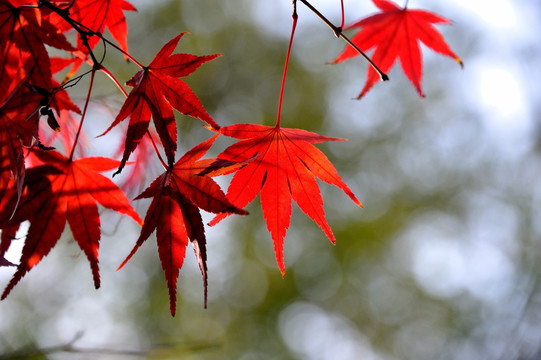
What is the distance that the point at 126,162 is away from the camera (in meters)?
0.58

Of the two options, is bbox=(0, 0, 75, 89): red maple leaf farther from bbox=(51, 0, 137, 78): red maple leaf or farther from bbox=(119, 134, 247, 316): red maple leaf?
bbox=(119, 134, 247, 316): red maple leaf

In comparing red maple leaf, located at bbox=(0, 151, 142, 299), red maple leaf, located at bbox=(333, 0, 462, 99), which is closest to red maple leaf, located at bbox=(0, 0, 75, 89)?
red maple leaf, located at bbox=(0, 151, 142, 299)

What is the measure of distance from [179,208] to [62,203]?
0.17 m

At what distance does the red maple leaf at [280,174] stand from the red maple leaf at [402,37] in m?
0.34

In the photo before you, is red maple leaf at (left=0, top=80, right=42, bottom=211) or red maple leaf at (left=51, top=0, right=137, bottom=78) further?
red maple leaf at (left=51, top=0, right=137, bottom=78)

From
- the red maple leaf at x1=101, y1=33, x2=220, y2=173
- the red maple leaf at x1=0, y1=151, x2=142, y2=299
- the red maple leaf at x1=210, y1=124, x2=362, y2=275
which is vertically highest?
the red maple leaf at x1=101, y1=33, x2=220, y2=173

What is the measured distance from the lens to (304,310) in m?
4.94

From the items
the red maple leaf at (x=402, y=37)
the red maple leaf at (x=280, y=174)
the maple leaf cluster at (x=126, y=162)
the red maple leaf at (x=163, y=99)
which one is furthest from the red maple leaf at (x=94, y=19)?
the red maple leaf at (x=402, y=37)

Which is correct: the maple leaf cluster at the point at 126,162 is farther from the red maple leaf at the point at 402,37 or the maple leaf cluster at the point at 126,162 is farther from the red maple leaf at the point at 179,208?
the red maple leaf at the point at 402,37

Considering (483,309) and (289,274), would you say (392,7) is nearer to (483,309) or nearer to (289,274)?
(289,274)

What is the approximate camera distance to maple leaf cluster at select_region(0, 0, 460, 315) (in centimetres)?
54

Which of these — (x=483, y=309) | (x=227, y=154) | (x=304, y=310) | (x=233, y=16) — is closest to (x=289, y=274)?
(x=304, y=310)

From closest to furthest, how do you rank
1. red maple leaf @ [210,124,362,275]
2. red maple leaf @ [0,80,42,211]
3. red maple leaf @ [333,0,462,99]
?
1. red maple leaf @ [0,80,42,211]
2. red maple leaf @ [210,124,362,275]
3. red maple leaf @ [333,0,462,99]

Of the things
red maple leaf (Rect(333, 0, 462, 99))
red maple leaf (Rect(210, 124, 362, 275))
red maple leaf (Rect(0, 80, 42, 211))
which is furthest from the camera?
red maple leaf (Rect(333, 0, 462, 99))
